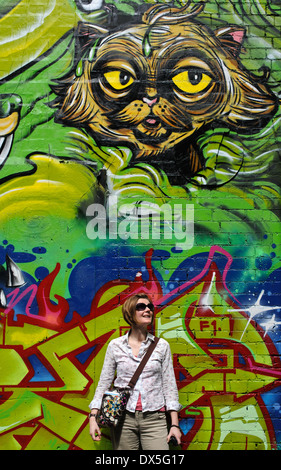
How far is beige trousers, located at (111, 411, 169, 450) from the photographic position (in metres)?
3.79

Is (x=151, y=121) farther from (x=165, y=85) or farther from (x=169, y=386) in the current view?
(x=169, y=386)

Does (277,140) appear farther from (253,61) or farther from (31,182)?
(31,182)

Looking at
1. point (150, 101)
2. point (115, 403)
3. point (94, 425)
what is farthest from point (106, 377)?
point (150, 101)

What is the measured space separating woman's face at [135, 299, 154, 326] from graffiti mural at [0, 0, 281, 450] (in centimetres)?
56

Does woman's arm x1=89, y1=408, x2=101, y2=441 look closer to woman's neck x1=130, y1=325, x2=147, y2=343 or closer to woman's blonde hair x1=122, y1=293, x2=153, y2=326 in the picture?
woman's neck x1=130, y1=325, x2=147, y2=343

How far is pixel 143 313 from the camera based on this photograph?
3969mm

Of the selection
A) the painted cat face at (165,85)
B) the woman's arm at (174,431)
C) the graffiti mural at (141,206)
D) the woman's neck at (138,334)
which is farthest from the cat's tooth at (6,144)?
the woman's arm at (174,431)

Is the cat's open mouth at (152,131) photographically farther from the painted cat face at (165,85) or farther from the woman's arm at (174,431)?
the woman's arm at (174,431)

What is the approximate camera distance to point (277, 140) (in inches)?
184

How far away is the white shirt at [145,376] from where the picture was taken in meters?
3.85

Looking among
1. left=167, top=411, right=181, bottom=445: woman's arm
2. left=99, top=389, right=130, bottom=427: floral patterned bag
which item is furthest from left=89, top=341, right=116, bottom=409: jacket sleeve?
left=167, top=411, right=181, bottom=445: woman's arm

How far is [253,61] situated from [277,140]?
787mm

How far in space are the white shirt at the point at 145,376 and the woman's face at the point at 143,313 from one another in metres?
0.17

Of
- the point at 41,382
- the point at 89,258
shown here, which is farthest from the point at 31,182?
the point at 41,382
